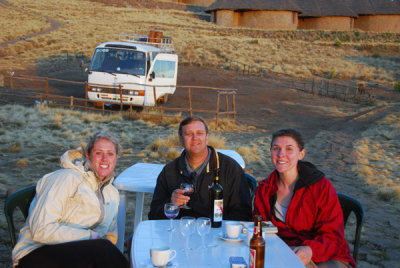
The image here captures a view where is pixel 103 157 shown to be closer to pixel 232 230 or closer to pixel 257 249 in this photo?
pixel 232 230

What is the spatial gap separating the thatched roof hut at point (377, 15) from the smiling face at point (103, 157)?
53327 millimetres

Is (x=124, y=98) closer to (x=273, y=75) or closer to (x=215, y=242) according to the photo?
(x=215, y=242)

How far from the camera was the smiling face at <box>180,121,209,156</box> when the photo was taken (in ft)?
10.7

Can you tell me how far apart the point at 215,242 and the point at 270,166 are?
5.86 meters

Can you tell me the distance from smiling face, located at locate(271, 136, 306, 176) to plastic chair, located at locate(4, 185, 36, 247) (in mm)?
1795

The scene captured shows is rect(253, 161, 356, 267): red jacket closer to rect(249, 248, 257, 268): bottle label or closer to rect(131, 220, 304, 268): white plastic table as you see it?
rect(131, 220, 304, 268): white plastic table

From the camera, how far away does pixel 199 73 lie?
85.5 feet

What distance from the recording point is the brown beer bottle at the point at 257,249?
7.10ft

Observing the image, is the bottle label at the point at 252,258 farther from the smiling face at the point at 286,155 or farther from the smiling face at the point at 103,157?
the smiling face at the point at 103,157

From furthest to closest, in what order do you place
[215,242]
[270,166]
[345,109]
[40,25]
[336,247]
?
1. [40,25]
2. [345,109]
3. [270,166]
4. [336,247]
5. [215,242]

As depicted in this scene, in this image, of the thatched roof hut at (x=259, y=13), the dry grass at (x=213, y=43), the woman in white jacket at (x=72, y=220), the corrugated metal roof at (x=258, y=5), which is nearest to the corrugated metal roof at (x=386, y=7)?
the dry grass at (x=213, y=43)

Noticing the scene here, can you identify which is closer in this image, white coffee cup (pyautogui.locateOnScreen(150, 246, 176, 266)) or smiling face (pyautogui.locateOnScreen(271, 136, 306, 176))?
white coffee cup (pyautogui.locateOnScreen(150, 246, 176, 266))

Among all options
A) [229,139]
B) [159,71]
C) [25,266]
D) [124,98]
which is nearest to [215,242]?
[25,266]

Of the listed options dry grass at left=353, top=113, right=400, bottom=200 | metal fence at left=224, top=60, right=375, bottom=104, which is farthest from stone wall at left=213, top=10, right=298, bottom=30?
dry grass at left=353, top=113, right=400, bottom=200
